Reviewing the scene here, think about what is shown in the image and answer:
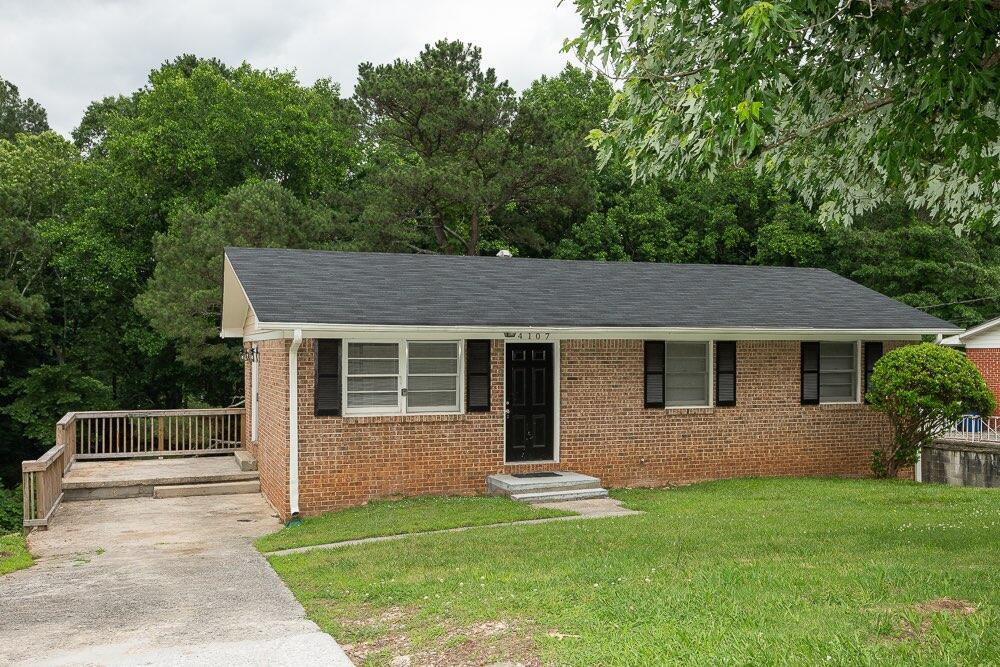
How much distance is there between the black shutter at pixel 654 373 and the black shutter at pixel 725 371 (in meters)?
1.08

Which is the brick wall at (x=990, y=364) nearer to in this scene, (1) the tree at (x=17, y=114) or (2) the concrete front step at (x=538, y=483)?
(2) the concrete front step at (x=538, y=483)

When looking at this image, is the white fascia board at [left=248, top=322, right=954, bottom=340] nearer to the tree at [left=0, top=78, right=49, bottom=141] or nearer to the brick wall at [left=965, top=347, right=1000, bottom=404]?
the brick wall at [left=965, top=347, right=1000, bottom=404]

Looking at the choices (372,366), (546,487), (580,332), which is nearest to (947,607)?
(546,487)

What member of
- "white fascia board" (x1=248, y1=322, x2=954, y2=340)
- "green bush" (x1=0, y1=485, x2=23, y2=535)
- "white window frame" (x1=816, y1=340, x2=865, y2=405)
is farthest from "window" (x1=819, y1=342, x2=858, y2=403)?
"green bush" (x1=0, y1=485, x2=23, y2=535)

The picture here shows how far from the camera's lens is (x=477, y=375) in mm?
13398

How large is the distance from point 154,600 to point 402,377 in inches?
226

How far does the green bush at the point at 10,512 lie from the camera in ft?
68.7

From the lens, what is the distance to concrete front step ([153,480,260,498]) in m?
14.3

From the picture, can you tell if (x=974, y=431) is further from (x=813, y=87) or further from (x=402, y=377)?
(x=813, y=87)

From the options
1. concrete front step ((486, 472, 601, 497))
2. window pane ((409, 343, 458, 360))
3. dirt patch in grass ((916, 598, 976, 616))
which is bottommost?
concrete front step ((486, 472, 601, 497))

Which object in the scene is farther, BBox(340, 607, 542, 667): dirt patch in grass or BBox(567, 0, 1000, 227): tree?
BBox(567, 0, 1000, 227): tree

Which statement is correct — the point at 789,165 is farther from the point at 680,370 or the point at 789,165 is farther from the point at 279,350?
the point at 279,350

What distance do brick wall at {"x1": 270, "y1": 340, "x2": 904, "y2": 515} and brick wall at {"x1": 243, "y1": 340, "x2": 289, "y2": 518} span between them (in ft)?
0.10

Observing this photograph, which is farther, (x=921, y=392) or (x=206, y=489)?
(x=921, y=392)
